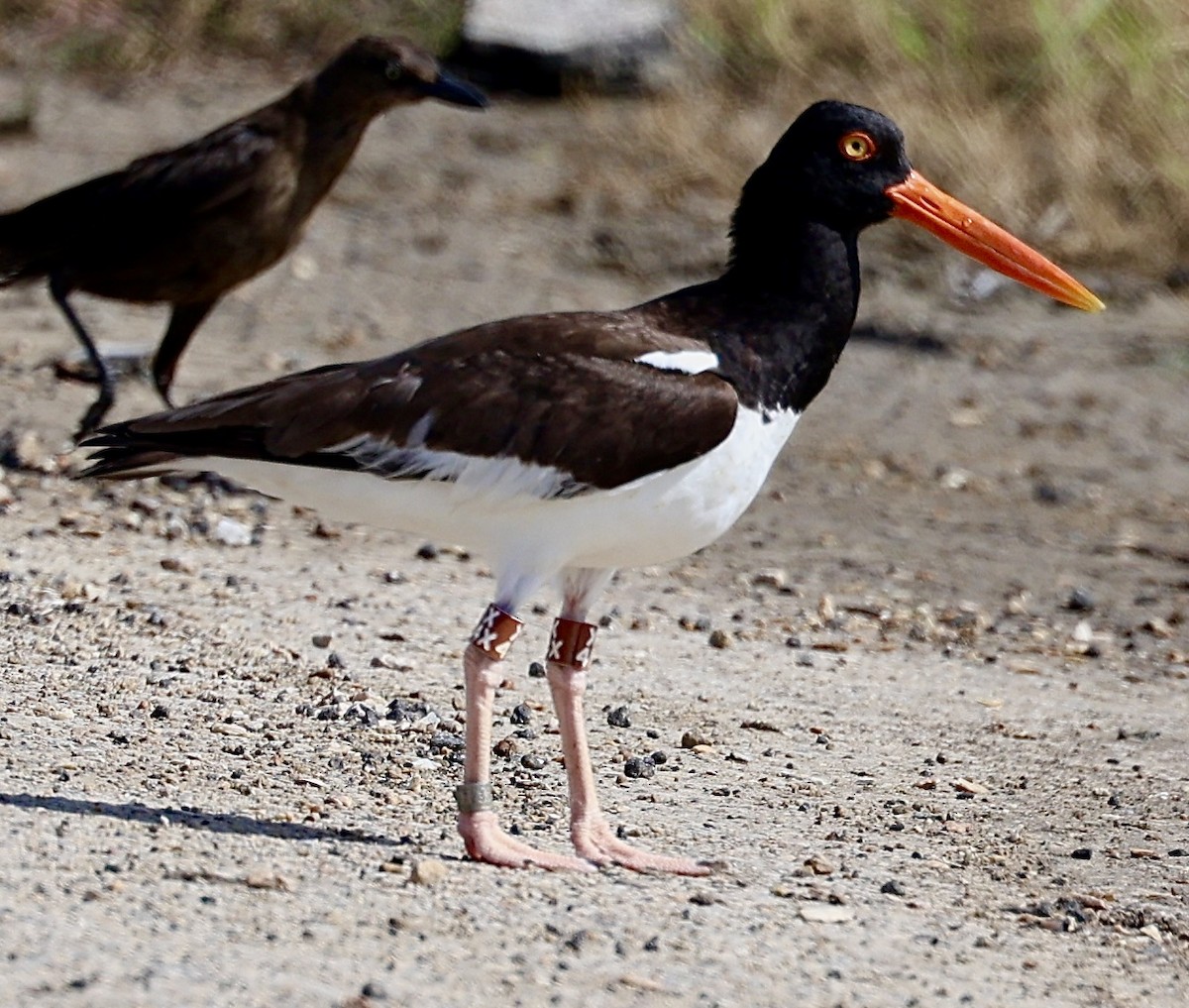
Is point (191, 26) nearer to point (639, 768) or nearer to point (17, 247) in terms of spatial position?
point (17, 247)

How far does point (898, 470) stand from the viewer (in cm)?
906

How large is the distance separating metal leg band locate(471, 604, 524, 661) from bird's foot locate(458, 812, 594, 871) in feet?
1.24

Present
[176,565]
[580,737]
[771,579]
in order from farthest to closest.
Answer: [771,579] < [176,565] < [580,737]

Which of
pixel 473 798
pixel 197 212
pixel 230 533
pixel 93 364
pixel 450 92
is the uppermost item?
pixel 450 92

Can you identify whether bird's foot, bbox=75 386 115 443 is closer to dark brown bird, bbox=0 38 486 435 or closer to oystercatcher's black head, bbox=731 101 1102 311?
dark brown bird, bbox=0 38 486 435

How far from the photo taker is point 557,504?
4559mm

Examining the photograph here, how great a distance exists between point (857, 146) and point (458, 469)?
135 cm

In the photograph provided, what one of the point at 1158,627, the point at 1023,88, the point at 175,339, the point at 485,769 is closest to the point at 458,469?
the point at 485,769

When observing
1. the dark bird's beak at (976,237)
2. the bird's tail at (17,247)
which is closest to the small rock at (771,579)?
the dark bird's beak at (976,237)

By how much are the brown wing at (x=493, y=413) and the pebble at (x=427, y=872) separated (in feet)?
2.94

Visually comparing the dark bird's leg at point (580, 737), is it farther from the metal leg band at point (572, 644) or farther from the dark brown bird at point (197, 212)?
the dark brown bird at point (197, 212)

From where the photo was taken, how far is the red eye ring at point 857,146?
5.02 m

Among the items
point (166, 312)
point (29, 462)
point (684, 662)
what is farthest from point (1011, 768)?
point (166, 312)

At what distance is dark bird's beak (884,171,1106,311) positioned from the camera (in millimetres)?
5141
